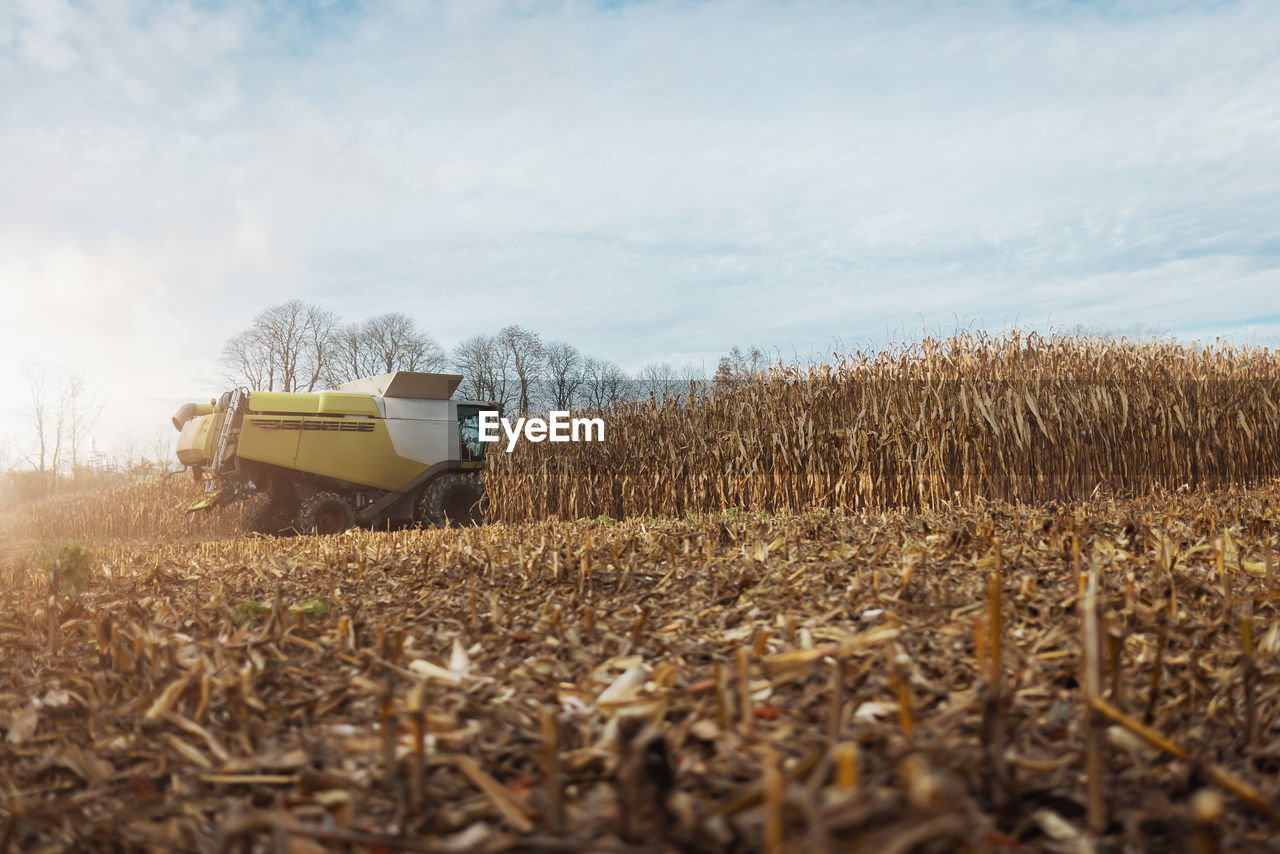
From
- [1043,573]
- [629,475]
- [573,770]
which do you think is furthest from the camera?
[629,475]

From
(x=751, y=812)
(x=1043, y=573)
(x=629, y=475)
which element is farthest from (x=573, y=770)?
→ (x=629, y=475)

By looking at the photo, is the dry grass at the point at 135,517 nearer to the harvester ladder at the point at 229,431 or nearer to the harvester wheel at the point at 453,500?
the harvester ladder at the point at 229,431

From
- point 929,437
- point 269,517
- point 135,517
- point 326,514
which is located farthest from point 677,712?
point 135,517

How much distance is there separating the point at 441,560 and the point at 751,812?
3.19 m

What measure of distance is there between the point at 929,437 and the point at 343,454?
842 centimetres

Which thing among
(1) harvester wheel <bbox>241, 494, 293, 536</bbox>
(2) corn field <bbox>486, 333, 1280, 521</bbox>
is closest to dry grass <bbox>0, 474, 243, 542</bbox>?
(1) harvester wheel <bbox>241, 494, 293, 536</bbox>

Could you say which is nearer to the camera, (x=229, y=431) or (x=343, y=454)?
(x=229, y=431)

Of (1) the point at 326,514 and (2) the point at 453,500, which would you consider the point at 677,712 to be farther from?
(2) the point at 453,500

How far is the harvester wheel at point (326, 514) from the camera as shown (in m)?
11.0

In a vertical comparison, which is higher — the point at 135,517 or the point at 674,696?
the point at 674,696

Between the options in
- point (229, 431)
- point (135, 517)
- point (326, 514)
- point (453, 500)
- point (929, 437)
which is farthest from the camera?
point (135, 517)

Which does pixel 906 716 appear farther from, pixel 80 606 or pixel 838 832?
pixel 80 606

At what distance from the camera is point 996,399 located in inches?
334

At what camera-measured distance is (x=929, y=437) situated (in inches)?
314
